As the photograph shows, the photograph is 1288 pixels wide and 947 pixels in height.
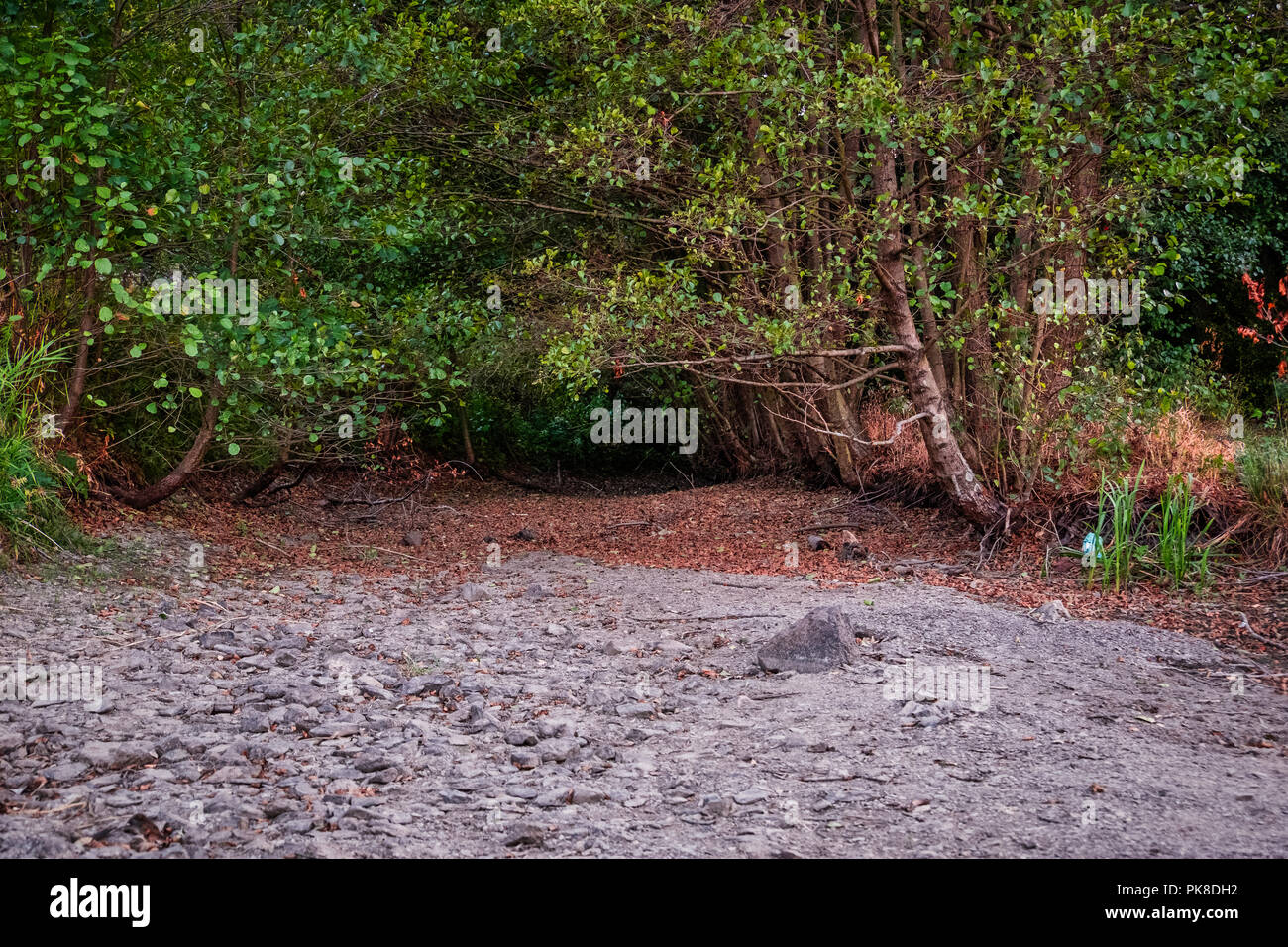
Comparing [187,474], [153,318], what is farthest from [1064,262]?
[187,474]

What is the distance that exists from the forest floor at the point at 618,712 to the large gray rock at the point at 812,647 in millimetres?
85

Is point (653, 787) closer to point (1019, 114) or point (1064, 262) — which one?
point (1019, 114)

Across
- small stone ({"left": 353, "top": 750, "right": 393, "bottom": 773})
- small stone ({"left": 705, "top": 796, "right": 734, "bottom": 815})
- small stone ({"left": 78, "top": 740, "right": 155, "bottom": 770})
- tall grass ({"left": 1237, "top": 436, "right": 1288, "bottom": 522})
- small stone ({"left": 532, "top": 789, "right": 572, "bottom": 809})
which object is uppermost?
tall grass ({"left": 1237, "top": 436, "right": 1288, "bottom": 522})

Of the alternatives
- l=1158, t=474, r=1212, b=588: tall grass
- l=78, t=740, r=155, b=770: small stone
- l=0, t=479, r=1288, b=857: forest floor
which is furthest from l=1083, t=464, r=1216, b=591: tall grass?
l=78, t=740, r=155, b=770: small stone

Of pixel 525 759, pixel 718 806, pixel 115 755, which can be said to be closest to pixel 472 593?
pixel 525 759

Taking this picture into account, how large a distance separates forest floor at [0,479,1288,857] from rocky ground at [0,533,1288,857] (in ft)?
0.05

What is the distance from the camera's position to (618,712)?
4.34m

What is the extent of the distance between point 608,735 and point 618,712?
0.29 metres

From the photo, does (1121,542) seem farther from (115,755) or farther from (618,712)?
(115,755)

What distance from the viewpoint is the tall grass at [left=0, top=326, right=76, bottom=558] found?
5965 mm

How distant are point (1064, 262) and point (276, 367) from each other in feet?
17.9

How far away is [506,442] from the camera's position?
16031mm

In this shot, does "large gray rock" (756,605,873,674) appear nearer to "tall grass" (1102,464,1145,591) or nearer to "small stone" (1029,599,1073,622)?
"small stone" (1029,599,1073,622)

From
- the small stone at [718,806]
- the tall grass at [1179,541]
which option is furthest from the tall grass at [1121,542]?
the small stone at [718,806]
